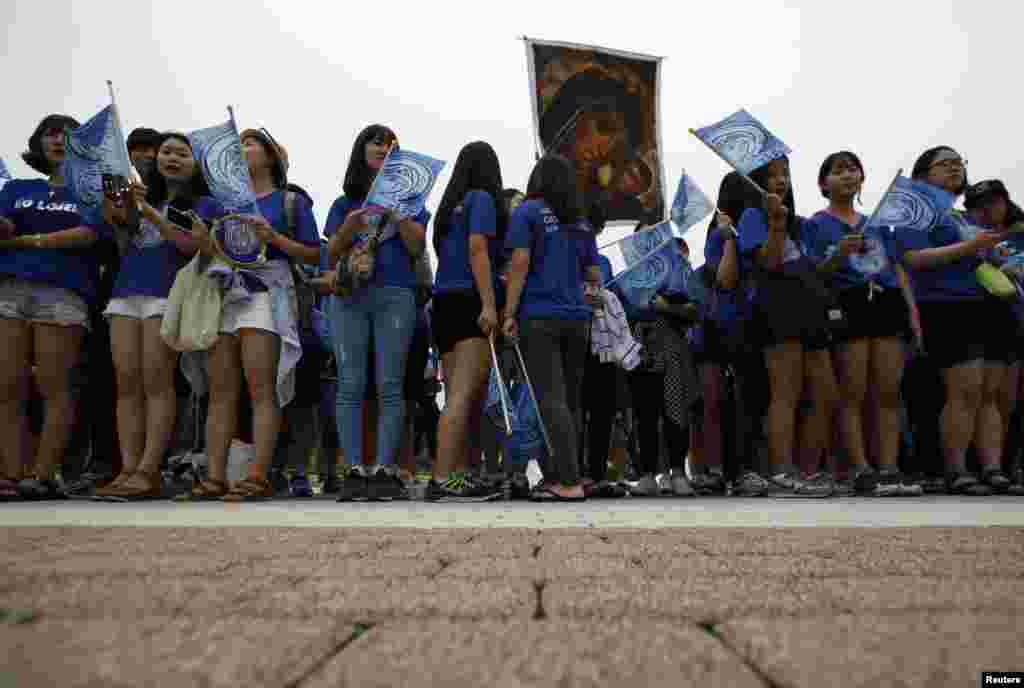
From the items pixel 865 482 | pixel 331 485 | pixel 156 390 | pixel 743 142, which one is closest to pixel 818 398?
pixel 865 482

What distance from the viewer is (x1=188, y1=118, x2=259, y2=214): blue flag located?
3.37m

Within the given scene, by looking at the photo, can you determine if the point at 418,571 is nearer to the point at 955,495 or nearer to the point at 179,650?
the point at 179,650

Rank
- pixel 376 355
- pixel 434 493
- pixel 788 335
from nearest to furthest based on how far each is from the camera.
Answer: pixel 434 493, pixel 376 355, pixel 788 335

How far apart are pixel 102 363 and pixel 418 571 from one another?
3443 millimetres

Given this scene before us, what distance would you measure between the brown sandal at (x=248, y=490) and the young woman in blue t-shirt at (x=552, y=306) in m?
1.15

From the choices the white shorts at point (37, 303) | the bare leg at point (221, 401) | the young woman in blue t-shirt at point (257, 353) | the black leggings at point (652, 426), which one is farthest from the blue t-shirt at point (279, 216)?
the black leggings at point (652, 426)

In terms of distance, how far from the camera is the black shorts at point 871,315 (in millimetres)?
3771

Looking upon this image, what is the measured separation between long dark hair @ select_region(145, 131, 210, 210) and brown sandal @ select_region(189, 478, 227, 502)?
1254 millimetres

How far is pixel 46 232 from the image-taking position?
3.59 metres

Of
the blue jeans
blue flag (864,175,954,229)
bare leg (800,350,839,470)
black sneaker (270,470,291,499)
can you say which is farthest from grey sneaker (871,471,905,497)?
black sneaker (270,470,291,499)

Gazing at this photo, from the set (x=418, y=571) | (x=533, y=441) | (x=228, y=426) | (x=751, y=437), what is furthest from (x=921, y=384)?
(x=418, y=571)

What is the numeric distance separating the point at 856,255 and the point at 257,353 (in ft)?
9.57

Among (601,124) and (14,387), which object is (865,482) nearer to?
(14,387)

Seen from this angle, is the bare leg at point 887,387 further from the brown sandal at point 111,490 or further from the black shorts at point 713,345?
the brown sandal at point 111,490
